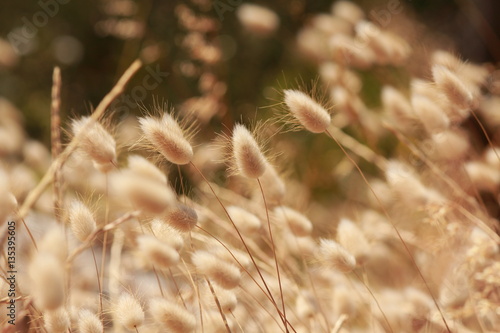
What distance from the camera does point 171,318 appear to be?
550 millimetres

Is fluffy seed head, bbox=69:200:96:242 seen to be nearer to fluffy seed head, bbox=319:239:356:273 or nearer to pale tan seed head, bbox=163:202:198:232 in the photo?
pale tan seed head, bbox=163:202:198:232

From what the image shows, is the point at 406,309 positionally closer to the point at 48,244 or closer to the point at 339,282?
the point at 339,282

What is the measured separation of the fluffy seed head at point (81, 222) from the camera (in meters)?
0.62

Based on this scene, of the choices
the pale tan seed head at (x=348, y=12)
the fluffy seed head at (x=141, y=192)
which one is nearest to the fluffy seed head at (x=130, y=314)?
the fluffy seed head at (x=141, y=192)

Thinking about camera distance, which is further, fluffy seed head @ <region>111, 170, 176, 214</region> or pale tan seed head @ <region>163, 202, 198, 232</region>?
pale tan seed head @ <region>163, 202, 198, 232</region>

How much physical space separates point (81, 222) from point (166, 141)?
132mm

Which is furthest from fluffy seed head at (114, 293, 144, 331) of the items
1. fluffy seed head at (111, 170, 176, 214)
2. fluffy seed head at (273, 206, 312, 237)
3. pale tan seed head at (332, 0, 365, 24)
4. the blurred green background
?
the blurred green background

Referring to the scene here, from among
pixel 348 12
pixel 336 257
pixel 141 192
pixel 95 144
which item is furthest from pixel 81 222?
pixel 348 12

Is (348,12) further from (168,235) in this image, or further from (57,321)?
(57,321)

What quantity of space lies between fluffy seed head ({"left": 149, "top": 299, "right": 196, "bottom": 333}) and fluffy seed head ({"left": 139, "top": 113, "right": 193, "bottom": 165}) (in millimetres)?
161

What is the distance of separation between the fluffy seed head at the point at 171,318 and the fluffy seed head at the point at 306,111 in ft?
0.88

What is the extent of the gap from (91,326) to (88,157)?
20cm

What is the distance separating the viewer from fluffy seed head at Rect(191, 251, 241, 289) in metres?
0.58

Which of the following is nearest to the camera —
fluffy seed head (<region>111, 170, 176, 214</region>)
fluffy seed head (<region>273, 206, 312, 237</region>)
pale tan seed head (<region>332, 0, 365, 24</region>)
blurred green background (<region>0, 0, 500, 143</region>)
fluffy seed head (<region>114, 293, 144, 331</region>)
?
fluffy seed head (<region>111, 170, 176, 214</region>)
